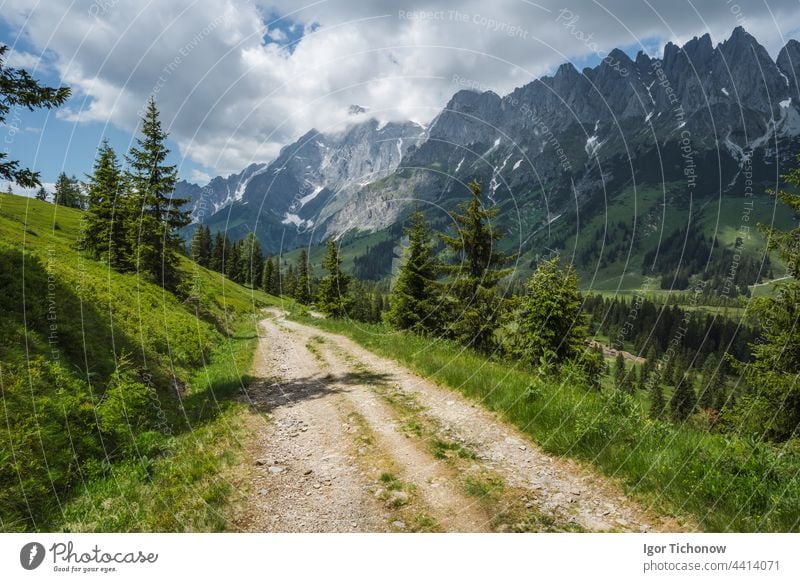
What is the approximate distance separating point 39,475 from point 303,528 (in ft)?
16.1

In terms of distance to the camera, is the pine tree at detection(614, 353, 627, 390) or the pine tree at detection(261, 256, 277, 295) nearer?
the pine tree at detection(614, 353, 627, 390)

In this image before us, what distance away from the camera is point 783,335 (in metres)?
16.4

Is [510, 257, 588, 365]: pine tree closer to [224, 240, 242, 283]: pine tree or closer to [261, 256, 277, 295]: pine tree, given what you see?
[224, 240, 242, 283]: pine tree

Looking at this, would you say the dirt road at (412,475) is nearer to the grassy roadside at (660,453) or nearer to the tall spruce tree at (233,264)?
the grassy roadside at (660,453)

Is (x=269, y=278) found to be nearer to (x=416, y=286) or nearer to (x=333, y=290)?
(x=333, y=290)

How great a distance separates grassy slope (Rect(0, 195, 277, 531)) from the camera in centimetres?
688

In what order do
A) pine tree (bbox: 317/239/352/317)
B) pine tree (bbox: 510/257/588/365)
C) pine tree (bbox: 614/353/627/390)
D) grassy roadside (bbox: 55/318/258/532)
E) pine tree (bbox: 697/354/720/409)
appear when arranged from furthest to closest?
1. pine tree (bbox: 317/239/352/317)
2. pine tree (bbox: 510/257/588/365)
3. pine tree (bbox: 614/353/627/390)
4. grassy roadside (bbox: 55/318/258/532)
5. pine tree (bbox: 697/354/720/409)

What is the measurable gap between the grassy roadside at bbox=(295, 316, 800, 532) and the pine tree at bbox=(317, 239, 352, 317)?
4071 cm

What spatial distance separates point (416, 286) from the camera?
35.0m

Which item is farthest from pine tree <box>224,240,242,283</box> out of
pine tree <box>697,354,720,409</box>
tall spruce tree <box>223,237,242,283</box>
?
pine tree <box>697,354,720,409</box>

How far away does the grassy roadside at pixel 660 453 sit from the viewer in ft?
19.2

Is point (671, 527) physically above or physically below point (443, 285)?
below
